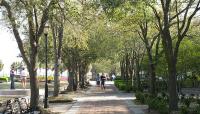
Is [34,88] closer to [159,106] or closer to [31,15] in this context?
[31,15]

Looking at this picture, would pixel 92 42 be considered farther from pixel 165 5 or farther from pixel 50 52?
pixel 165 5

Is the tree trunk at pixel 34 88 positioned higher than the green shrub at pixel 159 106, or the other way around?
the tree trunk at pixel 34 88

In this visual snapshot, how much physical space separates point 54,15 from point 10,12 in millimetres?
1808

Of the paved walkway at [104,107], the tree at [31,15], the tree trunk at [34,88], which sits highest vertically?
the tree at [31,15]

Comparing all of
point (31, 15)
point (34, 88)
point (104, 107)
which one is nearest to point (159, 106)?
point (34, 88)

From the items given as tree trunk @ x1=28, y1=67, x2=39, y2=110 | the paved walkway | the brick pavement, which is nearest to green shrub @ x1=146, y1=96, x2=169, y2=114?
the paved walkway

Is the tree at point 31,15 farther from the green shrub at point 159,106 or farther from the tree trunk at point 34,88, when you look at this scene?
the green shrub at point 159,106

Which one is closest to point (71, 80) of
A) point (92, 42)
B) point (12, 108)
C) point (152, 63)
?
point (92, 42)

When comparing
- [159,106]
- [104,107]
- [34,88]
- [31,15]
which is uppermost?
[31,15]

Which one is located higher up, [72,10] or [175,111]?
[72,10]

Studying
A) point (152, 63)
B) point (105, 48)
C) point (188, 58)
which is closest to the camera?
point (152, 63)

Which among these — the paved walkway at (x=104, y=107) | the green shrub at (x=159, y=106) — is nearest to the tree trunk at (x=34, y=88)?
the paved walkway at (x=104, y=107)

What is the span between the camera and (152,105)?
22.2 metres

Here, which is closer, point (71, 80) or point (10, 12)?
point (10, 12)
